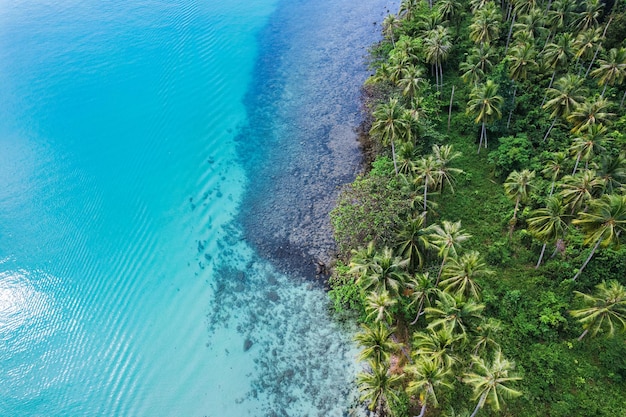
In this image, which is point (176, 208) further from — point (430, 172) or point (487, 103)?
point (487, 103)

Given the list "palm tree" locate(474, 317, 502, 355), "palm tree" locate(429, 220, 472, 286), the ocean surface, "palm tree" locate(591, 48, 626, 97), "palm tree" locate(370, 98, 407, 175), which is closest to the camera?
"palm tree" locate(474, 317, 502, 355)

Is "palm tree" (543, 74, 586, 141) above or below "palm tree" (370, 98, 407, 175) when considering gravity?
below

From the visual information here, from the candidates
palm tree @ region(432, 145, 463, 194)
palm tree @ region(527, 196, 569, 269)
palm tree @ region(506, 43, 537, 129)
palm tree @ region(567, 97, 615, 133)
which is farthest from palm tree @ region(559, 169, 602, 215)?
palm tree @ region(506, 43, 537, 129)

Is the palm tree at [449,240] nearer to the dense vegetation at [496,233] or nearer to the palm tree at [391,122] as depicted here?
the dense vegetation at [496,233]

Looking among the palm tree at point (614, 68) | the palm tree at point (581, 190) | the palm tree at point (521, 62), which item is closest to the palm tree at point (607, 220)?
the palm tree at point (581, 190)

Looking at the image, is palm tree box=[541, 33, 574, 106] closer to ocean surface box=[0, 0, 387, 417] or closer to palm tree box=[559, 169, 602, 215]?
palm tree box=[559, 169, 602, 215]

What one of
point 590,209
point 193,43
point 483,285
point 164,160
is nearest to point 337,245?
point 483,285
